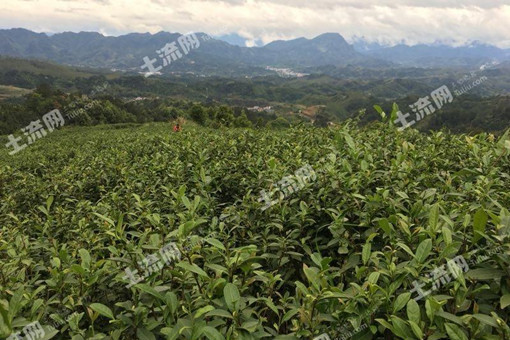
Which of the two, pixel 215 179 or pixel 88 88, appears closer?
pixel 215 179

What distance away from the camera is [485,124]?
2933 inches

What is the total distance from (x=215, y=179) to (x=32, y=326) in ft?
8.48

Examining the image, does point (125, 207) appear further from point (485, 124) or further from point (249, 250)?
point (485, 124)

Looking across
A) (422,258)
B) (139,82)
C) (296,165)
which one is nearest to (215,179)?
(296,165)

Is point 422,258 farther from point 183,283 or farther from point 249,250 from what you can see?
point 183,283

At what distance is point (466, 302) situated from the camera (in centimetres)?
160

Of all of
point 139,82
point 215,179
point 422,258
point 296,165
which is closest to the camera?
point 422,258

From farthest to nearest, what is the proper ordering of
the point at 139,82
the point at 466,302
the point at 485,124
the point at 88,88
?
the point at 139,82, the point at 88,88, the point at 485,124, the point at 466,302

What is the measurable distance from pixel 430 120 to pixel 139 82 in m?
137

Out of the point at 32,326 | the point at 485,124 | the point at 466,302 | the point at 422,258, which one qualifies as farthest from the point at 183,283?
the point at 485,124

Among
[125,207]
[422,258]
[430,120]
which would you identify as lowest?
[430,120]

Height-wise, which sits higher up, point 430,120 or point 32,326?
point 32,326

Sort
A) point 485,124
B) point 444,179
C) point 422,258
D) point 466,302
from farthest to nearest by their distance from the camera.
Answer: point 485,124, point 444,179, point 422,258, point 466,302

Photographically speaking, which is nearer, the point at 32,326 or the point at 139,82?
the point at 32,326
